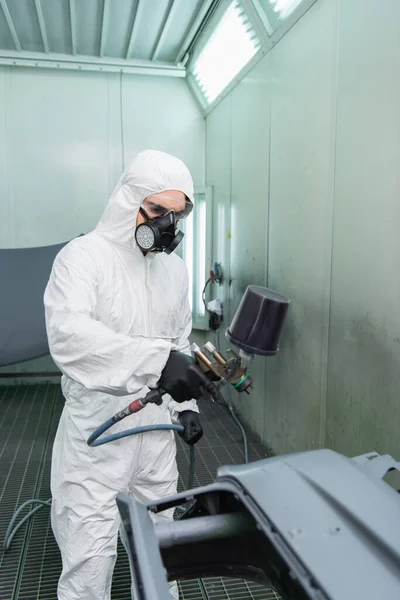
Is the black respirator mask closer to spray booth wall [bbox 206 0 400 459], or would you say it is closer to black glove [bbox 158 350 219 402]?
black glove [bbox 158 350 219 402]

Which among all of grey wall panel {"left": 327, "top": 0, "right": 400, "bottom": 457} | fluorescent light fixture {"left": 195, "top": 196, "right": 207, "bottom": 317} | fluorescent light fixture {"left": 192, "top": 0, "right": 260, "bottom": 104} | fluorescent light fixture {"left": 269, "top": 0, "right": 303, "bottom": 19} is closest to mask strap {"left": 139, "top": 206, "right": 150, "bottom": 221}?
grey wall panel {"left": 327, "top": 0, "right": 400, "bottom": 457}

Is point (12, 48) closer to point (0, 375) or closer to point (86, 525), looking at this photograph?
point (0, 375)

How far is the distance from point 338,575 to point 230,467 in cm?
24

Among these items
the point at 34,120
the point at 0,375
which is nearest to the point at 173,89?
the point at 34,120

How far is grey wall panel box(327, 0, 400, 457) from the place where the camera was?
1477 millimetres

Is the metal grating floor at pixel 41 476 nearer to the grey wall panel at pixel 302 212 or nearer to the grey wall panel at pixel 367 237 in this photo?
the grey wall panel at pixel 302 212

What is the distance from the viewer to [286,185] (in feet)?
7.44

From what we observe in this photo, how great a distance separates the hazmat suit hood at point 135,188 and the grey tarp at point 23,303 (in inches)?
70.9

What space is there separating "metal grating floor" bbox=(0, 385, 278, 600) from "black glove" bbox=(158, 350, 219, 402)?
37.1 inches

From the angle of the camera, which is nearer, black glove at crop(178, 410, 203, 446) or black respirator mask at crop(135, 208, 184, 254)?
black respirator mask at crop(135, 208, 184, 254)

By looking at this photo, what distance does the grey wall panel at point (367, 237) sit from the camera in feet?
4.84

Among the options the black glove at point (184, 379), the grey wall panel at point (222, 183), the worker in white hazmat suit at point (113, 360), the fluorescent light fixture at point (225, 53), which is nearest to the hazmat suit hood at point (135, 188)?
the worker in white hazmat suit at point (113, 360)

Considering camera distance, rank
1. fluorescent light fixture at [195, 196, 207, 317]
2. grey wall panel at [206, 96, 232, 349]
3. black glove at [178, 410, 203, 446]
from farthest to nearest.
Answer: fluorescent light fixture at [195, 196, 207, 317], grey wall panel at [206, 96, 232, 349], black glove at [178, 410, 203, 446]

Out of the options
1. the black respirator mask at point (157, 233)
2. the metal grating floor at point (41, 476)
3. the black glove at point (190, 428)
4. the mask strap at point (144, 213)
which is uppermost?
the mask strap at point (144, 213)
